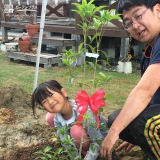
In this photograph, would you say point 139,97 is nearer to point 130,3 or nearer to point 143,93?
point 143,93

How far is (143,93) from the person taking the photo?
1.68 meters

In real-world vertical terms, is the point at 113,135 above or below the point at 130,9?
below

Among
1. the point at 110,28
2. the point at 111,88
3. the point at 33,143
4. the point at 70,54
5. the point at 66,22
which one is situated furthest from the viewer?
the point at 66,22

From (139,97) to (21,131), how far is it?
1.85 meters

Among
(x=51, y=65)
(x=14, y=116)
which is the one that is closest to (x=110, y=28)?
(x=51, y=65)

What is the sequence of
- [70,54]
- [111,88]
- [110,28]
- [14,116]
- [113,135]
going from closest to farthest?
[113,135], [70,54], [14,116], [111,88], [110,28]

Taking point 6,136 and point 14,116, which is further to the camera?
point 14,116

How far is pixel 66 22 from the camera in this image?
8.30m

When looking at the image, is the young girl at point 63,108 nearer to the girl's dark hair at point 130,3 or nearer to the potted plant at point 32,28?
the girl's dark hair at point 130,3

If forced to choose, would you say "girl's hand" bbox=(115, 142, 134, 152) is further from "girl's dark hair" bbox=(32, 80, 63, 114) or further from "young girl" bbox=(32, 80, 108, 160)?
"girl's dark hair" bbox=(32, 80, 63, 114)

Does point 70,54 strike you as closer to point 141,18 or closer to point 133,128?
point 141,18

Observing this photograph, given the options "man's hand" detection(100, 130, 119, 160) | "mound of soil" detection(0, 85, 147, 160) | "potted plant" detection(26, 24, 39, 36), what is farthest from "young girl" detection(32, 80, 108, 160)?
"potted plant" detection(26, 24, 39, 36)

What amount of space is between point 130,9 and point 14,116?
90.9 inches

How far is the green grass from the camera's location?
479 cm
